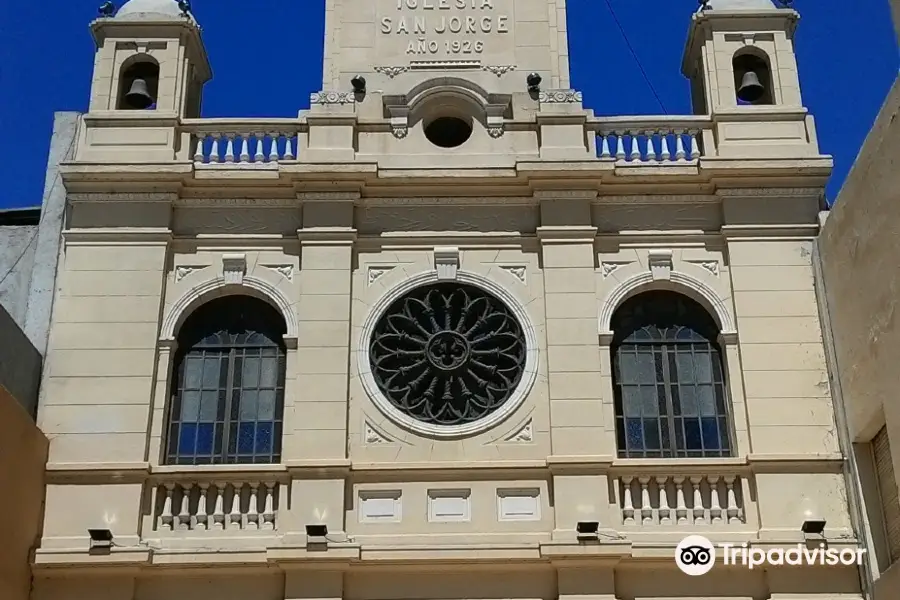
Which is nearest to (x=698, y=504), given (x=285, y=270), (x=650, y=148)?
(x=650, y=148)

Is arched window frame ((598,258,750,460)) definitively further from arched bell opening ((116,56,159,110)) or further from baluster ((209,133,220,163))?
arched bell opening ((116,56,159,110))

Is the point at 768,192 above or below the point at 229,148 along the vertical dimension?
below

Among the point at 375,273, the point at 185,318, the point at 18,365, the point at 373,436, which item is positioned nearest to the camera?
the point at 18,365

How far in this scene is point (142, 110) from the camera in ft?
53.0

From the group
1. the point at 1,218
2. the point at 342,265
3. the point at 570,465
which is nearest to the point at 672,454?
the point at 570,465

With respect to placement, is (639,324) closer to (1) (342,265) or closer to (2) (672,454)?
(2) (672,454)

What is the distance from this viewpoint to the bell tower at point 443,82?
52.0 ft

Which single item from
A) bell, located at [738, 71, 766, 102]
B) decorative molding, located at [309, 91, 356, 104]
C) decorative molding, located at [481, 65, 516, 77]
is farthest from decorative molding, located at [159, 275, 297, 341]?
bell, located at [738, 71, 766, 102]

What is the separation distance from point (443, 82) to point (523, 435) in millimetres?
4957

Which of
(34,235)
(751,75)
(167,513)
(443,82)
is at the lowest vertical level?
(167,513)

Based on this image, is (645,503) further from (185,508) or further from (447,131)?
(447,131)

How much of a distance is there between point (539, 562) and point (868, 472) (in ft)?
12.7

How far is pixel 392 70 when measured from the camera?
1661 cm

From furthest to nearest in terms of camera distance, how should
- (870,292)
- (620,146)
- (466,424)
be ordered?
1. (620,146)
2. (466,424)
3. (870,292)
